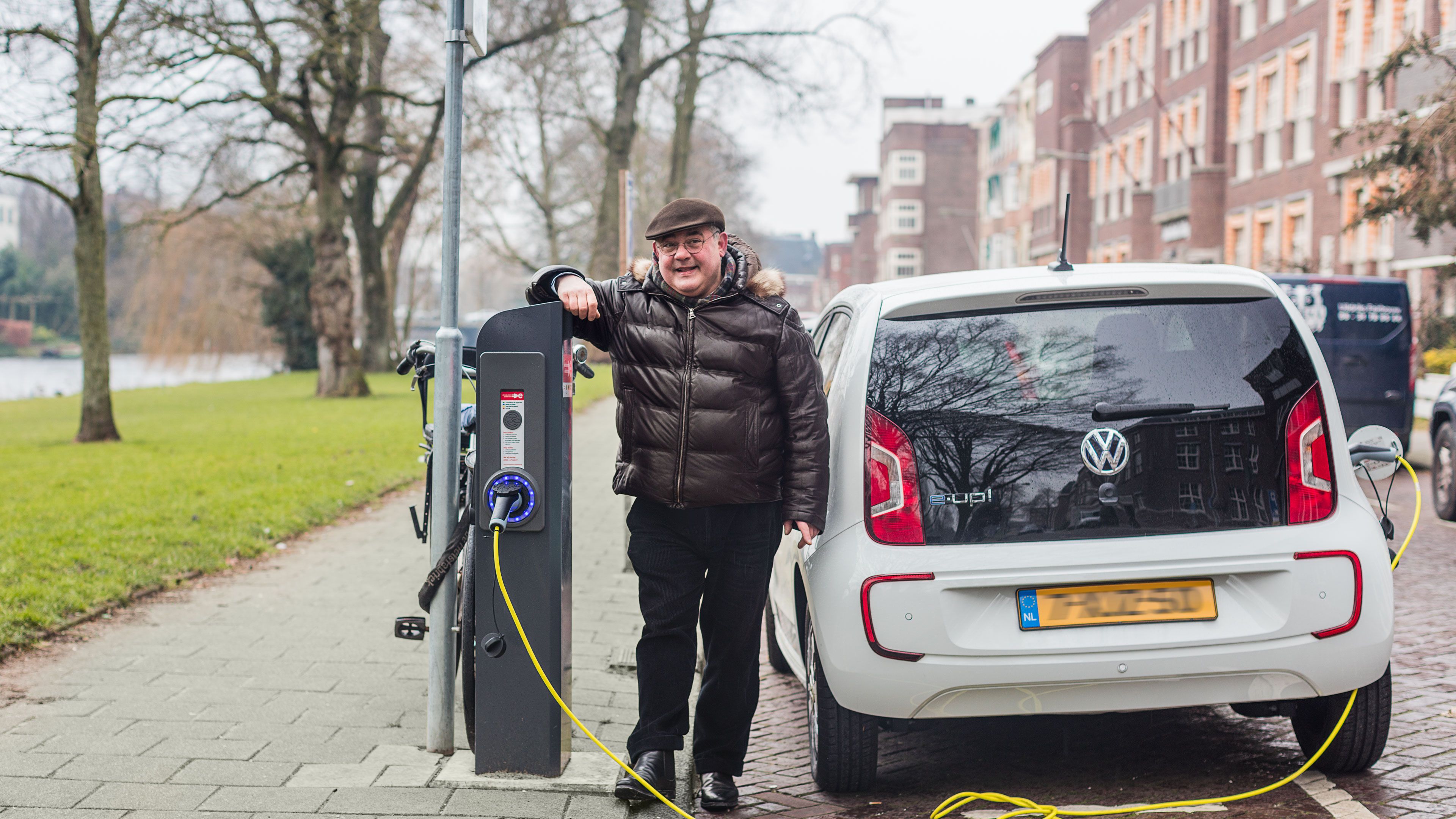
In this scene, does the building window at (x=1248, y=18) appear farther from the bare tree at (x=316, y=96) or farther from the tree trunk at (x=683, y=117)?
the bare tree at (x=316, y=96)

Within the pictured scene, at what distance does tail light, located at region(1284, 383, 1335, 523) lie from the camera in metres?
3.97

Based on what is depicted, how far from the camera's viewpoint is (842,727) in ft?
13.8

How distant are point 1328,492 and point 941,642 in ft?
4.08

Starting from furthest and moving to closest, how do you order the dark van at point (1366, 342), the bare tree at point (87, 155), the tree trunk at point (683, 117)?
the tree trunk at point (683, 117), the bare tree at point (87, 155), the dark van at point (1366, 342)

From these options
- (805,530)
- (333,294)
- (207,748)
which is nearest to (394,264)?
(333,294)

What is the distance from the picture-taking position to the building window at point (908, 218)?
103 metres

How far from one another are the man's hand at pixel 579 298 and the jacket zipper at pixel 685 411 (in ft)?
0.96

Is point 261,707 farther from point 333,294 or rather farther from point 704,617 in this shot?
point 333,294

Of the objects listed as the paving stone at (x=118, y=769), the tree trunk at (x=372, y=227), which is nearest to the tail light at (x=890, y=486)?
the paving stone at (x=118, y=769)

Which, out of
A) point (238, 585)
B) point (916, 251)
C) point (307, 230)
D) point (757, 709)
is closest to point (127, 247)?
point (307, 230)

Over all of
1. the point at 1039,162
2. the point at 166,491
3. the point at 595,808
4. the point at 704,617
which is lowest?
the point at 595,808

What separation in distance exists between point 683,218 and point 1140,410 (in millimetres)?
1443

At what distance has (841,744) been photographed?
4.20m

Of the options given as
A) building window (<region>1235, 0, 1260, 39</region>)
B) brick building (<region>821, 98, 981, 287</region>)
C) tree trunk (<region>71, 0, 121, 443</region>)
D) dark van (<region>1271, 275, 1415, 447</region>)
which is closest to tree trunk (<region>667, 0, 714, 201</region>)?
building window (<region>1235, 0, 1260, 39</region>)
